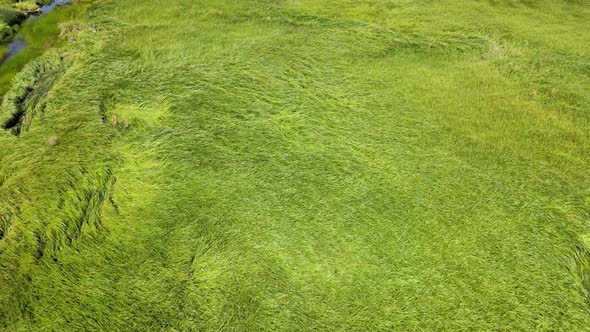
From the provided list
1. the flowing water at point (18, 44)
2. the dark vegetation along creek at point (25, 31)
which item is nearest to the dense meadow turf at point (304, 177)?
the dark vegetation along creek at point (25, 31)

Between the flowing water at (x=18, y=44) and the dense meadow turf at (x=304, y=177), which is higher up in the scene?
the flowing water at (x=18, y=44)

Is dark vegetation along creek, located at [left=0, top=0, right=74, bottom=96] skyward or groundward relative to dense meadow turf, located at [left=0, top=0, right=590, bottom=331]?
skyward

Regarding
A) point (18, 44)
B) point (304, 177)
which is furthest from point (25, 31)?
point (304, 177)

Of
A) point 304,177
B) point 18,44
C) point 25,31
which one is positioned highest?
point 25,31

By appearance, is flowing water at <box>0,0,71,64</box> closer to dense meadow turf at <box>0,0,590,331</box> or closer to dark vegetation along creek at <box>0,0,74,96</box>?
dark vegetation along creek at <box>0,0,74,96</box>

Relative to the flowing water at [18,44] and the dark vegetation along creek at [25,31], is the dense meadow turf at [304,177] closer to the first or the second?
the dark vegetation along creek at [25,31]

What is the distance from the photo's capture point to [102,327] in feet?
10.2

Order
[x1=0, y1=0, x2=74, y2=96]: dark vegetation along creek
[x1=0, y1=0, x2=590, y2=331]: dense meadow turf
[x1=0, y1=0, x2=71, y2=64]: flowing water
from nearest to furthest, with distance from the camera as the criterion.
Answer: [x1=0, y1=0, x2=590, y2=331]: dense meadow turf, [x1=0, y1=0, x2=74, y2=96]: dark vegetation along creek, [x1=0, y1=0, x2=71, y2=64]: flowing water

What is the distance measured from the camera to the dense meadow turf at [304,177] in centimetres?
324

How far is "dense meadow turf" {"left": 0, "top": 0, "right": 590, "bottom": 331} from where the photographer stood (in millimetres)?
3236

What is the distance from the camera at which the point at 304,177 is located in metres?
4.20

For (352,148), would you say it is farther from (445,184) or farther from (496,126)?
(496,126)

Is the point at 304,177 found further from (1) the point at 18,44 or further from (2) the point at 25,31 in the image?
(2) the point at 25,31

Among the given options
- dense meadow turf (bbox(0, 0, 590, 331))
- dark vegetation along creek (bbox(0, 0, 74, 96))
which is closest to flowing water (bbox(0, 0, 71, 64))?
dark vegetation along creek (bbox(0, 0, 74, 96))
